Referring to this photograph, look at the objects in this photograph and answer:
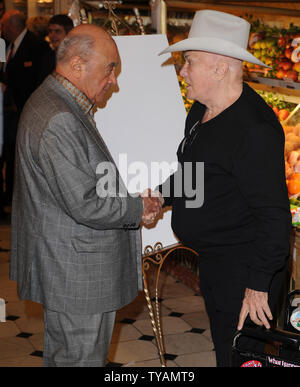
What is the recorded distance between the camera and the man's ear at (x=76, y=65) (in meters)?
2.52

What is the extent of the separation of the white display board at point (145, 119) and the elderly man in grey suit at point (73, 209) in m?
0.73

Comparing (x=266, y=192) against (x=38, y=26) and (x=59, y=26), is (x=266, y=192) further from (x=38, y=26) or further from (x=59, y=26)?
(x=38, y=26)

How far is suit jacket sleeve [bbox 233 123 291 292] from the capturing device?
2.23 metres

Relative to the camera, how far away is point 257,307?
2.31m

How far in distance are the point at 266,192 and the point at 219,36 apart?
0.72m

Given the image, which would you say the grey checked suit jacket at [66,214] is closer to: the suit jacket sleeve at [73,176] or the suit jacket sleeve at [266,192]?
the suit jacket sleeve at [73,176]

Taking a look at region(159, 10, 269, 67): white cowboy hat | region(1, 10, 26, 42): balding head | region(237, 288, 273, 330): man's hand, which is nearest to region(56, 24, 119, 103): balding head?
region(159, 10, 269, 67): white cowboy hat

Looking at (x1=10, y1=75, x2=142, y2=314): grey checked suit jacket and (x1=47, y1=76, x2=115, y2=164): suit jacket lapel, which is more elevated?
(x1=47, y1=76, x2=115, y2=164): suit jacket lapel

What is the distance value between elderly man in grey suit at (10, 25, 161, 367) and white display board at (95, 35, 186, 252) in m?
0.73

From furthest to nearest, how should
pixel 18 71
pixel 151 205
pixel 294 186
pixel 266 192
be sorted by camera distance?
pixel 18 71, pixel 294 186, pixel 151 205, pixel 266 192

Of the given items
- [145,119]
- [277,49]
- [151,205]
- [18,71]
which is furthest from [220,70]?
[18,71]

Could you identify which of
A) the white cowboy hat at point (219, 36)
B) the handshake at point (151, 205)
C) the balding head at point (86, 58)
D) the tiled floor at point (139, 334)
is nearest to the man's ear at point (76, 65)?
the balding head at point (86, 58)

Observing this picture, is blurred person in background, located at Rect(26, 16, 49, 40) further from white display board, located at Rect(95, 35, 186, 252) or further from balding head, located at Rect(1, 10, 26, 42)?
white display board, located at Rect(95, 35, 186, 252)

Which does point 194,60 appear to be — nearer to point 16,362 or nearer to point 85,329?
point 85,329
